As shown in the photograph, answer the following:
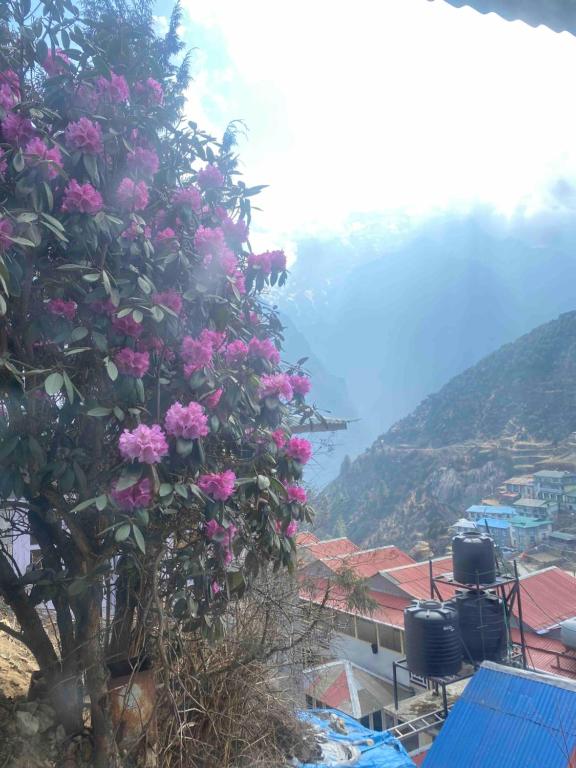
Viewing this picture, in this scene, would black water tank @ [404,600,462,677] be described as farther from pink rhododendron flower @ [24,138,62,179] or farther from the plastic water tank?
pink rhododendron flower @ [24,138,62,179]

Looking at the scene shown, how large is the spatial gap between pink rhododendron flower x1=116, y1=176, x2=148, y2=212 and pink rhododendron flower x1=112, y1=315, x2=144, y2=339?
49 cm

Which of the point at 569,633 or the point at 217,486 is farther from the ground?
the point at 217,486

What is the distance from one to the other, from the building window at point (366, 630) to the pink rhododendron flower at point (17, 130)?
13.3m

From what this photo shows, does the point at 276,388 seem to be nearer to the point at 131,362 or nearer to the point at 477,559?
the point at 131,362

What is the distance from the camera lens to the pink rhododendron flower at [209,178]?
262cm

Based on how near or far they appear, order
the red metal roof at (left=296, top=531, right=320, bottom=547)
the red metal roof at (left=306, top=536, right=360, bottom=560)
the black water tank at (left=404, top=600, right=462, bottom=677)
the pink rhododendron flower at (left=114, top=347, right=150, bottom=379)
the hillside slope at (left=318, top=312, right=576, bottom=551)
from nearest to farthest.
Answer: the pink rhododendron flower at (left=114, top=347, right=150, bottom=379), the red metal roof at (left=296, top=531, right=320, bottom=547), the black water tank at (left=404, top=600, right=462, bottom=677), the red metal roof at (left=306, top=536, right=360, bottom=560), the hillside slope at (left=318, top=312, right=576, bottom=551)

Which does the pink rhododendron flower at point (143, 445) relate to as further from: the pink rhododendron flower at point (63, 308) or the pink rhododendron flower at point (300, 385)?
the pink rhododendron flower at point (300, 385)

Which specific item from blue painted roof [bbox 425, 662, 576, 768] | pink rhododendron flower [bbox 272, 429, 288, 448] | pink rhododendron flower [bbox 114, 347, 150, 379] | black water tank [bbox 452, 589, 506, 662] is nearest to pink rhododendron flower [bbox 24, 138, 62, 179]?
pink rhododendron flower [bbox 114, 347, 150, 379]

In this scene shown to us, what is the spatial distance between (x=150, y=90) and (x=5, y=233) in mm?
1227

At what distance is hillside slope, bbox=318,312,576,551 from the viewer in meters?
34.1

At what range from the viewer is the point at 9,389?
1859 mm

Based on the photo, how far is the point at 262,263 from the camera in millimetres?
2650

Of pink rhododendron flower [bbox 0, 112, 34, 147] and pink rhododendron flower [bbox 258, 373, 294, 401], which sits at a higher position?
pink rhododendron flower [bbox 0, 112, 34, 147]

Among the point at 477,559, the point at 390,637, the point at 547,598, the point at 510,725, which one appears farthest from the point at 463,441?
the point at 510,725
